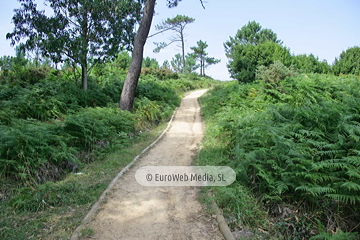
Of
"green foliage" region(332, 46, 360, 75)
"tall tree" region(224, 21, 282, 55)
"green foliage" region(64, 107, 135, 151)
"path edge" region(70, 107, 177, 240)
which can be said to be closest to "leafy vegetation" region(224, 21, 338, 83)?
"green foliage" region(332, 46, 360, 75)

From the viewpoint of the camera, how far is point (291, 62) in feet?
70.7

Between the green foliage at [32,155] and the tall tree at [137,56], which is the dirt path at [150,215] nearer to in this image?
the green foliage at [32,155]

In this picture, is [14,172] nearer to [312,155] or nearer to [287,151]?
[287,151]

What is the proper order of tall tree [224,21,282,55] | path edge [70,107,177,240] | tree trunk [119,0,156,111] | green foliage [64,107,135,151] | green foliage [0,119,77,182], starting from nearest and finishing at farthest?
→ path edge [70,107,177,240] < green foliage [0,119,77,182] < green foliage [64,107,135,151] < tree trunk [119,0,156,111] < tall tree [224,21,282,55]

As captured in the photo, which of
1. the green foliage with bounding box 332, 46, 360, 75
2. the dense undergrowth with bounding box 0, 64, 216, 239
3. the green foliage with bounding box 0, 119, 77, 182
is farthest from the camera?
the green foliage with bounding box 332, 46, 360, 75

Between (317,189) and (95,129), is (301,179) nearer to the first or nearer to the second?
(317,189)

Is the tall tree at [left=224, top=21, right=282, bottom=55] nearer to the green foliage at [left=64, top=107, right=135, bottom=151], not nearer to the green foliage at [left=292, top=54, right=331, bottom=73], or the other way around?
the green foliage at [left=292, top=54, right=331, bottom=73]

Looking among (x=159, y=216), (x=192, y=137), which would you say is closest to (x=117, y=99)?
(x=192, y=137)

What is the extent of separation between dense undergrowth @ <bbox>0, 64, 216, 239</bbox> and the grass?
2 cm

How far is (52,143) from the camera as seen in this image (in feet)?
22.7

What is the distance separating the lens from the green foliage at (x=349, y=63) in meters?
20.5

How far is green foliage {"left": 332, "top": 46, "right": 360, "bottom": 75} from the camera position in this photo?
67.1 feet

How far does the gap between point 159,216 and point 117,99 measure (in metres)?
11.7

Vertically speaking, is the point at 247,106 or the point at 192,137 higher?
the point at 247,106
